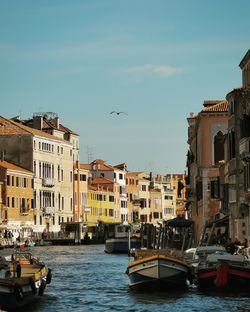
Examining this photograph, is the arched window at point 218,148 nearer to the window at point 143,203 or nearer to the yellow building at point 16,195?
the yellow building at point 16,195

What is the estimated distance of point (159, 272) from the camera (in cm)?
3353

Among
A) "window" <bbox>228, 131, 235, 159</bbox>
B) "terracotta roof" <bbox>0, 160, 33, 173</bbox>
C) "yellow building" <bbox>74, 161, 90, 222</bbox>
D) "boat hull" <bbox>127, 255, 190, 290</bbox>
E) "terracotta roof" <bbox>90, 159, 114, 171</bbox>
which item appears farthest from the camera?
"terracotta roof" <bbox>90, 159, 114, 171</bbox>

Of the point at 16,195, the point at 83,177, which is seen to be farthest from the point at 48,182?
the point at 83,177

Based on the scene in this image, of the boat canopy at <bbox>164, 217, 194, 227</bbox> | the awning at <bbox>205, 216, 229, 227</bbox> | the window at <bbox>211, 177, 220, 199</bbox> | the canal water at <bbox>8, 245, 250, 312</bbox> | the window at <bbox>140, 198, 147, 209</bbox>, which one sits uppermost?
the window at <bbox>140, 198, 147, 209</bbox>

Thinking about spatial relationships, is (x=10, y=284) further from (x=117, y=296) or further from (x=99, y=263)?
(x=99, y=263)

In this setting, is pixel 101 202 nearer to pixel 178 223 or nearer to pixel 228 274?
pixel 178 223

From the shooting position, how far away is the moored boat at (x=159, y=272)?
110 feet

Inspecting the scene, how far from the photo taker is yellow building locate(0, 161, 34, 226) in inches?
4090

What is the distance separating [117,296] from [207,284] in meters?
2.64

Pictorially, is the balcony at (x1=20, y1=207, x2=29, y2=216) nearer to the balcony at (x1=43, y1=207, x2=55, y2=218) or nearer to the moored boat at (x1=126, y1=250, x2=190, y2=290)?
the balcony at (x1=43, y1=207, x2=55, y2=218)

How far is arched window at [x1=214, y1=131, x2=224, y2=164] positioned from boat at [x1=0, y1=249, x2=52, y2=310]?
3112 cm

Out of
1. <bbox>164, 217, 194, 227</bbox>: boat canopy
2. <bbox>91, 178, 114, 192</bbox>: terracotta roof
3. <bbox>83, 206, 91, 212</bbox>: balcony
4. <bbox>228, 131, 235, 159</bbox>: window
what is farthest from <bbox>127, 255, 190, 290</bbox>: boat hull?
<bbox>91, 178, 114, 192</bbox>: terracotta roof

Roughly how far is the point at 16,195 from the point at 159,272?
74718 mm

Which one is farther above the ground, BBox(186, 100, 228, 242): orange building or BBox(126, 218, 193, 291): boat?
BBox(186, 100, 228, 242): orange building
